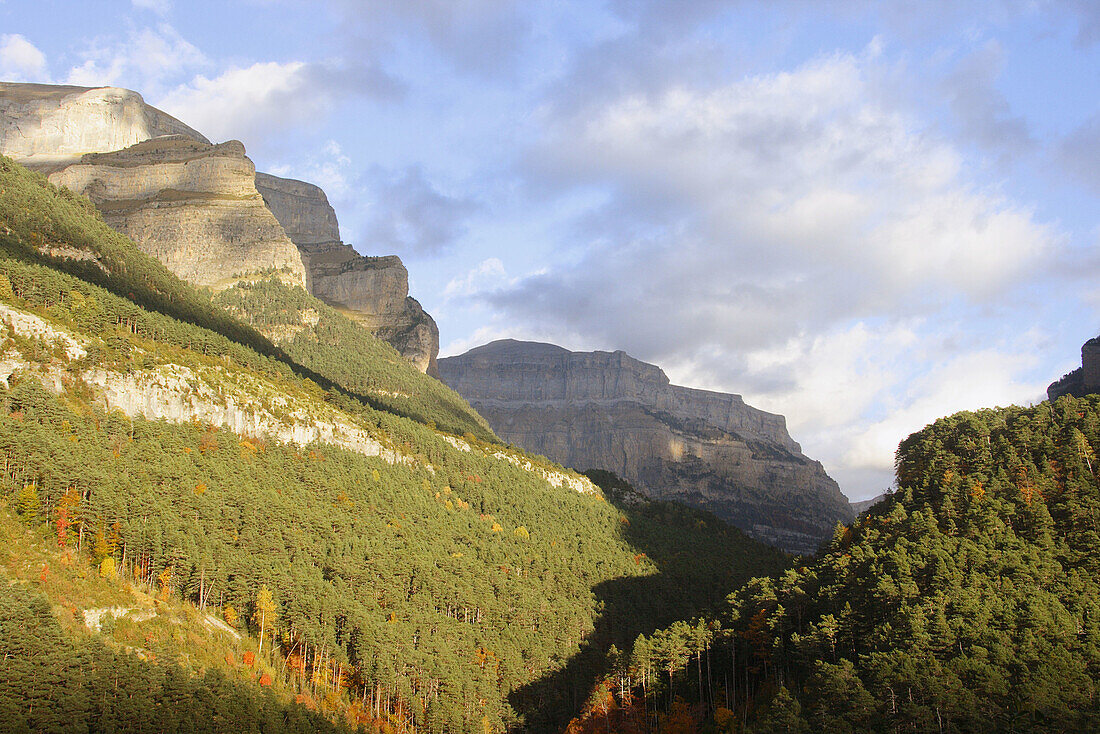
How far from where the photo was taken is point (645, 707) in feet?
324

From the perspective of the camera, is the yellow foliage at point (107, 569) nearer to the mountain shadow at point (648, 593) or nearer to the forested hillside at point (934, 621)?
the mountain shadow at point (648, 593)

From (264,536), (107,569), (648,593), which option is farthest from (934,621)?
(107,569)

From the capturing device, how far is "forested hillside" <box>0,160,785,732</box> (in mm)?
86625

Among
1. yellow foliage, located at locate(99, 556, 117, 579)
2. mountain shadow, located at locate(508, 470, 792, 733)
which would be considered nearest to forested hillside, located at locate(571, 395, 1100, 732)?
mountain shadow, located at locate(508, 470, 792, 733)

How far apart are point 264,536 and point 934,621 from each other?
74476 mm

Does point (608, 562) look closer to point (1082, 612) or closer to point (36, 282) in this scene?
point (1082, 612)

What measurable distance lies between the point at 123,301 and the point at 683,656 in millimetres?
100003

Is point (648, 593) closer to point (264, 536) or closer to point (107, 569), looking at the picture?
point (264, 536)

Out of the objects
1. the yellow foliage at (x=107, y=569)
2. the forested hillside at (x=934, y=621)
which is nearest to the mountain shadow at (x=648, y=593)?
the forested hillside at (x=934, y=621)

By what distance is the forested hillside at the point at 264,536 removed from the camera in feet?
284

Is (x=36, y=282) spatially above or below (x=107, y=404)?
above

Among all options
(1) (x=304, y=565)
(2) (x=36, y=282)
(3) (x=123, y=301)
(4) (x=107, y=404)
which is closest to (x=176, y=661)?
(1) (x=304, y=565)

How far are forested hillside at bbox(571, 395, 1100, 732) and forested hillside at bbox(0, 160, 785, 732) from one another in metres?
19.0

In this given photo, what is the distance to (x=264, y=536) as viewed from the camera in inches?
4205
